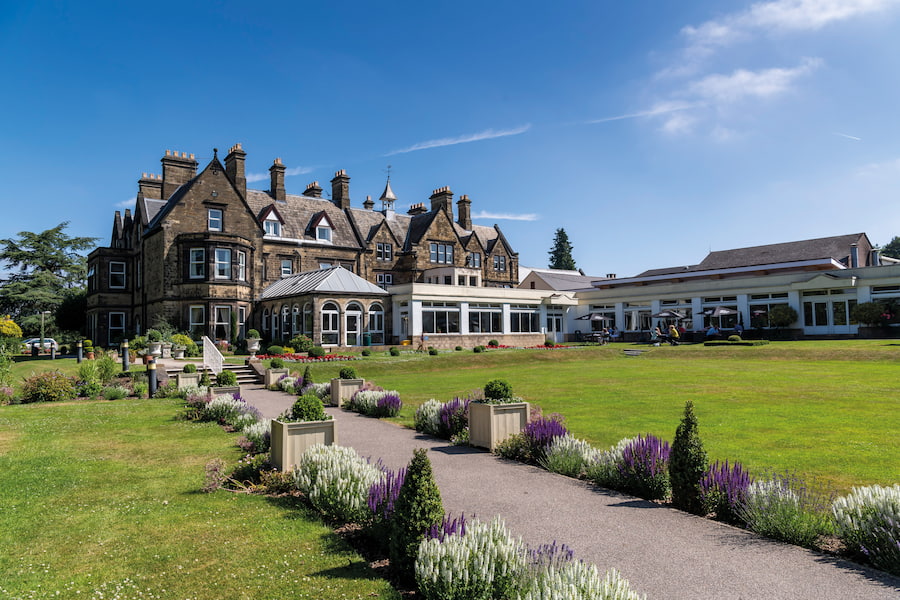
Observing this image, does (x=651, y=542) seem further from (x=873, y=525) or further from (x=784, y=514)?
(x=873, y=525)

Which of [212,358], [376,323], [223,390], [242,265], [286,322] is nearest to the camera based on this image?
[223,390]

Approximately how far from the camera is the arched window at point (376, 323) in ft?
124

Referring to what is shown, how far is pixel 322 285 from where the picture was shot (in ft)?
113

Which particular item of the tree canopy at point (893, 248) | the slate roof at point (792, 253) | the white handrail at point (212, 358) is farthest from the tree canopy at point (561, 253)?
the white handrail at point (212, 358)

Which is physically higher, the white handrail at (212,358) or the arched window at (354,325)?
the arched window at (354,325)

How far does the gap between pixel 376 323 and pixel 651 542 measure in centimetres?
3324

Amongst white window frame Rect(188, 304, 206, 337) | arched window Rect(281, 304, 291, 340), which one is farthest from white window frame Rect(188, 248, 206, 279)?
arched window Rect(281, 304, 291, 340)

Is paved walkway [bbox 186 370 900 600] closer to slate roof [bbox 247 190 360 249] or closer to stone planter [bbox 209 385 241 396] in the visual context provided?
stone planter [bbox 209 385 241 396]

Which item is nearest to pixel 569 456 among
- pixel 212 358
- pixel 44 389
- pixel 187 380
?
pixel 187 380

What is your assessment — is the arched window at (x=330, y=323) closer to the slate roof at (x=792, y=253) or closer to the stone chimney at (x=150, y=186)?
the stone chimney at (x=150, y=186)

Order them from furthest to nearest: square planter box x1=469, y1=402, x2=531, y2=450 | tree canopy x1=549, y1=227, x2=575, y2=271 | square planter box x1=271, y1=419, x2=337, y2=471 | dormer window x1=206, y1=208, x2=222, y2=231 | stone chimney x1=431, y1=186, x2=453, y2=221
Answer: tree canopy x1=549, y1=227, x2=575, y2=271 < stone chimney x1=431, y1=186, x2=453, y2=221 < dormer window x1=206, y1=208, x2=222, y2=231 < square planter box x1=469, y1=402, x2=531, y2=450 < square planter box x1=271, y1=419, x2=337, y2=471

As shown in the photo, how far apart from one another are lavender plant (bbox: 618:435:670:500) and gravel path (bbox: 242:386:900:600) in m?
0.23

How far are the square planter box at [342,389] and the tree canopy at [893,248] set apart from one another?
120142 millimetres

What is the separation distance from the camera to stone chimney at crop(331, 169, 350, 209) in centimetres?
4962
